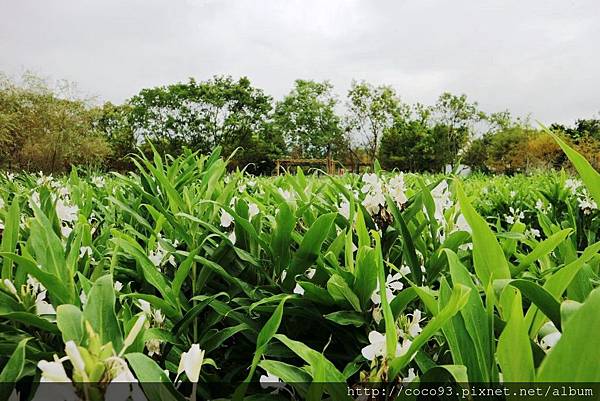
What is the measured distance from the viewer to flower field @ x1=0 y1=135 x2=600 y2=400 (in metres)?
0.49

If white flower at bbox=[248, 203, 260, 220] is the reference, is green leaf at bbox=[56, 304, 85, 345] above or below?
below

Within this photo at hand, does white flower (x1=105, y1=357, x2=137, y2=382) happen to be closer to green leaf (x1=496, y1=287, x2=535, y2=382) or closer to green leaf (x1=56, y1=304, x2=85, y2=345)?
green leaf (x1=56, y1=304, x2=85, y2=345)

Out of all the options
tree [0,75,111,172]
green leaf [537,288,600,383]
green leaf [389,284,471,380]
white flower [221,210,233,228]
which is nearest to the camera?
green leaf [537,288,600,383]

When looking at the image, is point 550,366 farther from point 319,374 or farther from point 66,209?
point 66,209

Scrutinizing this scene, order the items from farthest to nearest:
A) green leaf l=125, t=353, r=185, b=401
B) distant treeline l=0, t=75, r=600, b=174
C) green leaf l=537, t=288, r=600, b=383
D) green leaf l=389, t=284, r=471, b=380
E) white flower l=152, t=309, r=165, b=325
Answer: distant treeline l=0, t=75, r=600, b=174 → white flower l=152, t=309, r=165, b=325 → green leaf l=125, t=353, r=185, b=401 → green leaf l=389, t=284, r=471, b=380 → green leaf l=537, t=288, r=600, b=383

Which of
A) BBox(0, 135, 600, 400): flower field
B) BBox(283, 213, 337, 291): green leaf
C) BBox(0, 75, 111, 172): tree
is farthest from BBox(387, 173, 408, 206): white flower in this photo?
BBox(0, 75, 111, 172): tree

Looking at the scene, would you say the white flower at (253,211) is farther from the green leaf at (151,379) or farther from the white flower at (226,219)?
the green leaf at (151,379)

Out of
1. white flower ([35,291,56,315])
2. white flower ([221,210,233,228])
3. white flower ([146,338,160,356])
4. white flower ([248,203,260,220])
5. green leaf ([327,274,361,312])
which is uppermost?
white flower ([248,203,260,220])

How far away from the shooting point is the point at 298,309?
904 millimetres

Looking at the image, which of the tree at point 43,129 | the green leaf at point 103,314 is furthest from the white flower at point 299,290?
the tree at point 43,129

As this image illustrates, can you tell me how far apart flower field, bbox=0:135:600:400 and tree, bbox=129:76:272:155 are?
39.0 metres

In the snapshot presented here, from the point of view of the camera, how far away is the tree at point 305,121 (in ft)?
135

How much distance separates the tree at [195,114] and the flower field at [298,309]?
3896 cm

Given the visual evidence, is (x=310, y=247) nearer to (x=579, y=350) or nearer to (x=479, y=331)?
(x=479, y=331)
